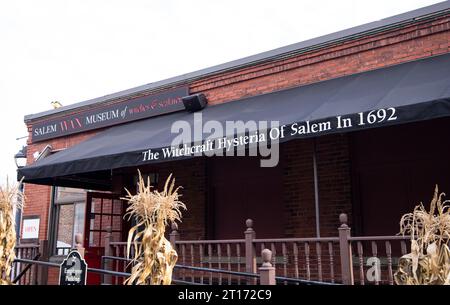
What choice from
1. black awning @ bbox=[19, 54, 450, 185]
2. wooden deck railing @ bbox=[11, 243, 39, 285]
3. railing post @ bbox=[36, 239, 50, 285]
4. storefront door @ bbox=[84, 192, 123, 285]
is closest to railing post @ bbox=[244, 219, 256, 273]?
black awning @ bbox=[19, 54, 450, 185]

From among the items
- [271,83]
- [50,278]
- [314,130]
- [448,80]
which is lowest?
[50,278]

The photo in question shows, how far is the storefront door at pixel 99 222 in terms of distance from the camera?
34.3 ft

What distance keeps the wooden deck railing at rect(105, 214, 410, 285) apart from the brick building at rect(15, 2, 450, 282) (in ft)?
1.03

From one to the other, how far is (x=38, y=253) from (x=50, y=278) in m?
1.53

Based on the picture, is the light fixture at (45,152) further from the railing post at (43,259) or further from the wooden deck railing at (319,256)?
the wooden deck railing at (319,256)

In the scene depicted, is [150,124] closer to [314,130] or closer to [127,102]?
[127,102]

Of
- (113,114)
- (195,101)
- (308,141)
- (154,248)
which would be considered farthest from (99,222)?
(154,248)

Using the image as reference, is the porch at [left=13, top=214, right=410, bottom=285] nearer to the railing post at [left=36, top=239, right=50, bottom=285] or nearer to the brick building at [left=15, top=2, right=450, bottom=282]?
the railing post at [left=36, top=239, right=50, bottom=285]

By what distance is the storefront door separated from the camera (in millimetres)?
10453

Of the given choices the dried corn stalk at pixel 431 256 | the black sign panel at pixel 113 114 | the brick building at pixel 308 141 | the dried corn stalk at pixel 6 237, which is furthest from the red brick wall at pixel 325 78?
the dried corn stalk at pixel 6 237

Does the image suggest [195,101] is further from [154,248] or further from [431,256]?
[431,256]

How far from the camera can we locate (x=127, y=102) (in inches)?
436
